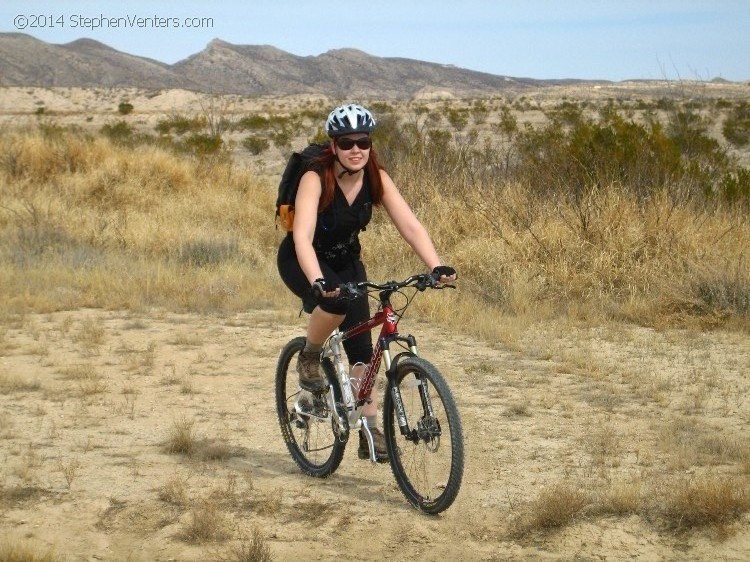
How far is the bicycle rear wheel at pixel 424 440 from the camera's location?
4.82 meters

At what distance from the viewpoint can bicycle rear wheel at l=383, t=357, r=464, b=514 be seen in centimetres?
482

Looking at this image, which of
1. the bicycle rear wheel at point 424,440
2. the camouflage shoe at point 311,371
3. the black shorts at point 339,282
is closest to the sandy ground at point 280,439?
the bicycle rear wheel at point 424,440

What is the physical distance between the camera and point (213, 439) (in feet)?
21.4

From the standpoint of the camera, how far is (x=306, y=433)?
235 inches

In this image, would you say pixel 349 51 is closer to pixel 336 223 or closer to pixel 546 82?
pixel 546 82

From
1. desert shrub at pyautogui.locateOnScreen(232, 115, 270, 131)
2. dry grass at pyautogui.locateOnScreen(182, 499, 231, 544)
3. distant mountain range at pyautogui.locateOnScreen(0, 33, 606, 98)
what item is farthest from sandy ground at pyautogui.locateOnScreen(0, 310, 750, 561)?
distant mountain range at pyautogui.locateOnScreen(0, 33, 606, 98)

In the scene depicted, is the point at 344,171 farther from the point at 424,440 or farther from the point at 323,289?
the point at 424,440

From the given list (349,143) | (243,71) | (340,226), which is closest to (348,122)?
(349,143)

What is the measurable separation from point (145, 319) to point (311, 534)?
540cm

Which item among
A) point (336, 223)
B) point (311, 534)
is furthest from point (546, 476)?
point (336, 223)

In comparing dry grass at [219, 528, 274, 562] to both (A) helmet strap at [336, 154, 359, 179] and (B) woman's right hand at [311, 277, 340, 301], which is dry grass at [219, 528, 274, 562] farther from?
(A) helmet strap at [336, 154, 359, 179]

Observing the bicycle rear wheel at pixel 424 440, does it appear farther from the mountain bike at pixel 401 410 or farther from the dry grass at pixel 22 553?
the dry grass at pixel 22 553

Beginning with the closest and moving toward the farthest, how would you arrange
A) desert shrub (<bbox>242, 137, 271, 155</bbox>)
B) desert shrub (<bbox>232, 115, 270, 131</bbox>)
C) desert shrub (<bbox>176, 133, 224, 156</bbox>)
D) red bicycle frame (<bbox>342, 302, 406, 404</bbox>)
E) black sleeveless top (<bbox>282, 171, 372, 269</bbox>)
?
red bicycle frame (<bbox>342, 302, 406, 404</bbox>)
black sleeveless top (<bbox>282, 171, 372, 269</bbox>)
desert shrub (<bbox>176, 133, 224, 156</bbox>)
desert shrub (<bbox>242, 137, 271, 155</bbox>)
desert shrub (<bbox>232, 115, 270, 131</bbox>)

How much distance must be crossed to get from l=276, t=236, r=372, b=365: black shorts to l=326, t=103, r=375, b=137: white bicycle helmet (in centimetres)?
63
